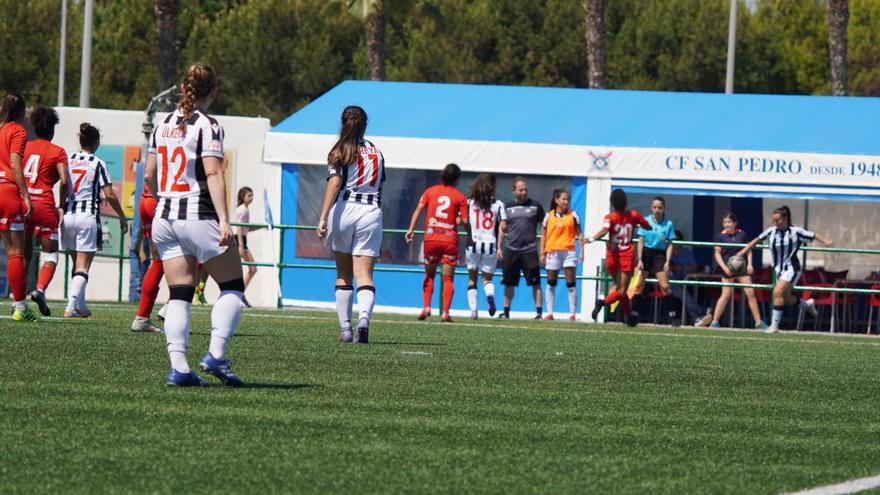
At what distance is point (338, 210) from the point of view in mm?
12406

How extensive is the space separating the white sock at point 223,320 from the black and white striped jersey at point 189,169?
1.38 ft

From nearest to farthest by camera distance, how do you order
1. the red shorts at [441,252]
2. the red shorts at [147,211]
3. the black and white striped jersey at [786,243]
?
the red shorts at [147,211], the red shorts at [441,252], the black and white striped jersey at [786,243]

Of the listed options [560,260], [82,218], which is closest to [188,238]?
[82,218]

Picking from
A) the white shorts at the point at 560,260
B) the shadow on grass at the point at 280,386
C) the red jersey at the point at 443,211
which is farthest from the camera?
the white shorts at the point at 560,260

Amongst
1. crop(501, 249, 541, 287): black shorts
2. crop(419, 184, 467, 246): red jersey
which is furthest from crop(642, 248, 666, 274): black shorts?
crop(419, 184, 467, 246): red jersey

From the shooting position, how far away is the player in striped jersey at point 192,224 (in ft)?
26.6

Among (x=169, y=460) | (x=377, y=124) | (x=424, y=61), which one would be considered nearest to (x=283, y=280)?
(x=377, y=124)

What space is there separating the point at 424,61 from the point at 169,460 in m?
47.5

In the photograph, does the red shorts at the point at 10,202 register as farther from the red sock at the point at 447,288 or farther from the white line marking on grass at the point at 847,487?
the white line marking on grass at the point at 847,487

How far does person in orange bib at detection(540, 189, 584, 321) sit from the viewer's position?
71.5ft

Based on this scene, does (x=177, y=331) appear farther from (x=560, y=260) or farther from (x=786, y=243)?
(x=560, y=260)

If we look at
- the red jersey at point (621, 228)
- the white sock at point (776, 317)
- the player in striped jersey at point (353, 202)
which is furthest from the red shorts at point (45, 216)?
the white sock at point (776, 317)

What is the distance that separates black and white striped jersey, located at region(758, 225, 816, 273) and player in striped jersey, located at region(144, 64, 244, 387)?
41.4 feet

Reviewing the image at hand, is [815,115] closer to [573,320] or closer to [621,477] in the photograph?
[573,320]
